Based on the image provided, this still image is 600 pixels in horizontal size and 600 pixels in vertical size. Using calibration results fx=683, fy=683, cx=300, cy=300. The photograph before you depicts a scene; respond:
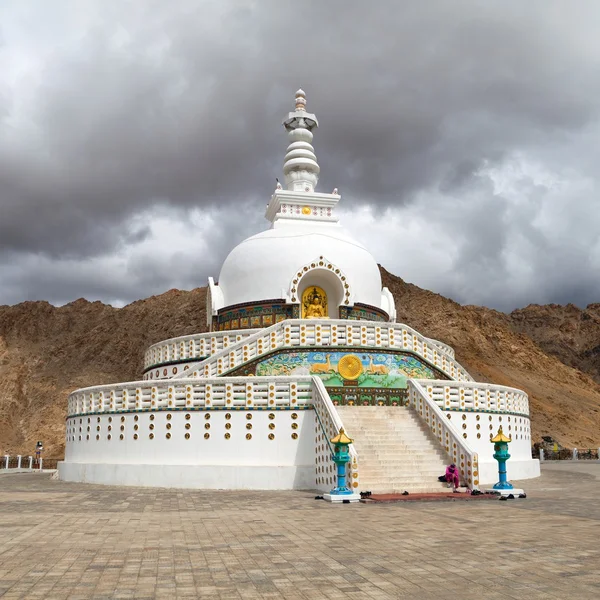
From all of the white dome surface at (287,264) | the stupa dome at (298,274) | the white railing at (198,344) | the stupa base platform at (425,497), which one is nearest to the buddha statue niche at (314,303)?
the stupa dome at (298,274)

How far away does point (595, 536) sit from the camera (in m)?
8.34

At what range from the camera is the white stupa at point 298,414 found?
15.6 metres

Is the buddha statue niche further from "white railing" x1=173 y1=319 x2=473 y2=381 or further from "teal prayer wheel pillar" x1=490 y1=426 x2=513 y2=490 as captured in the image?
"teal prayer wheel pillar" x1=490 y1=426 x2=513 y2=490

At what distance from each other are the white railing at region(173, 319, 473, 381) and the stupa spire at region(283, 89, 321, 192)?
37.4 ft

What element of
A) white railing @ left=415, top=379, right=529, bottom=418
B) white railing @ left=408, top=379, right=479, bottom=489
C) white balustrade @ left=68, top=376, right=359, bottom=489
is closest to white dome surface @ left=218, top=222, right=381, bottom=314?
white railing @ left=415, top=379, right=529, bottom=418

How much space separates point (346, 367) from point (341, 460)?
5.56m

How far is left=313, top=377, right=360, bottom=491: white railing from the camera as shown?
13461 millimetres

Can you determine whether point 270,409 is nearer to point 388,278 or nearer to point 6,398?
point 6,398

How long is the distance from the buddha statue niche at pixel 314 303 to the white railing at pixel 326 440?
7952 millimetres

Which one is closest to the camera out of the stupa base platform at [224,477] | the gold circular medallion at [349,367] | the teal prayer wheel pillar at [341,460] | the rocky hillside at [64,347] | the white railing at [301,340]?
the teal prayer wheel pillar at [341,460]

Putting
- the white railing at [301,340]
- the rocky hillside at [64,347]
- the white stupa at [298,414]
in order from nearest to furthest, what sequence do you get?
the white stupa at [298,414], the white railing at [301,340], the rocky hillside at [64,347]

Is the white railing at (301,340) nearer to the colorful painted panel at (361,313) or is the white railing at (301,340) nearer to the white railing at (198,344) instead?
the white railing at (198,344)

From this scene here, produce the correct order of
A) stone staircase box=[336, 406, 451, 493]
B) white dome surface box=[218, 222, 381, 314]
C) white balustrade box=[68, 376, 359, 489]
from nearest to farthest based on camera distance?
stone staircase box=[336, 406, 451, 493], white balustrade box=[68, 376, 359, 489], white dome surface box=[218, 222, 381, 314]

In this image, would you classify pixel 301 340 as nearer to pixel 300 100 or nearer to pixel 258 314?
pixel 258 314
